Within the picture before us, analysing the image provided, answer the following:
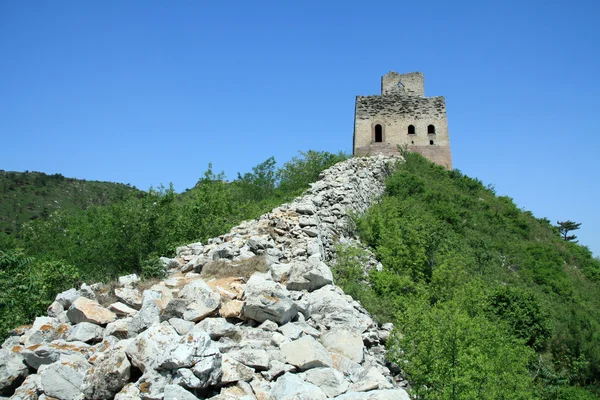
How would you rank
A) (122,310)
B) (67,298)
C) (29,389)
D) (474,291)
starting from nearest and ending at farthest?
(29,389) < (122,310) < (67,298) < (474,291)

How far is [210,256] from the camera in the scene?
8.80 m

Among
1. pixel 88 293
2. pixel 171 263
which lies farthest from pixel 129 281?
pixel 171 263

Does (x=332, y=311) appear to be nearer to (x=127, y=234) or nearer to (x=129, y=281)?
(x=129, y=281)

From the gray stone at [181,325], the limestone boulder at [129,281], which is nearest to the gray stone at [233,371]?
the gray stone at [181,325]

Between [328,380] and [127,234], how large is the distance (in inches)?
383

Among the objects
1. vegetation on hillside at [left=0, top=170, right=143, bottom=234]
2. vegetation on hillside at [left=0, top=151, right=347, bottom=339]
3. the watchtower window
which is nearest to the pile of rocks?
vegetation on hillside at [left=0, top=151, right=347, bottom=339]

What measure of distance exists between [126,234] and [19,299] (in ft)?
14.6

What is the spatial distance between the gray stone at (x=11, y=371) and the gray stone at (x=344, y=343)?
137 inches

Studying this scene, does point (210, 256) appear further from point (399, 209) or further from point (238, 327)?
point (399, 209)

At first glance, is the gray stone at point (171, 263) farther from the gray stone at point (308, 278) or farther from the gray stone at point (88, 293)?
the gray stone at point (308, 278)

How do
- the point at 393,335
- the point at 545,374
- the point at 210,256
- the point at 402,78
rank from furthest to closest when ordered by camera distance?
the point at 402,78 → the point at 545,374 → the point at 210,256 → the point at 393,335

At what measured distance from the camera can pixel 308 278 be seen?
7.39m

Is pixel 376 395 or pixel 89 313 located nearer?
pixel 376 395

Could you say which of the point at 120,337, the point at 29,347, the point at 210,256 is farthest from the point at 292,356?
the point at 210,256
